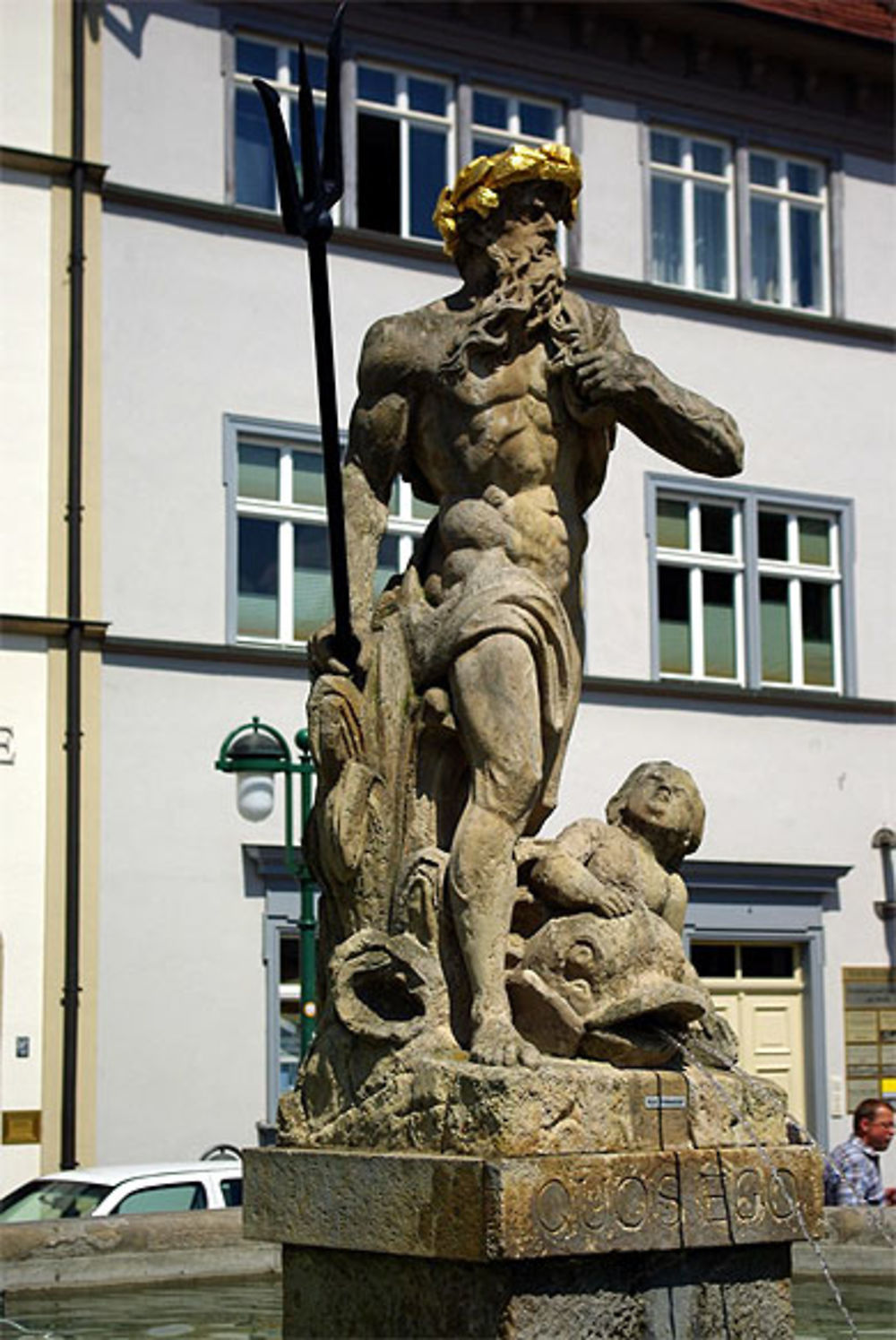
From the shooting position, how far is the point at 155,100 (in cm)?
2011

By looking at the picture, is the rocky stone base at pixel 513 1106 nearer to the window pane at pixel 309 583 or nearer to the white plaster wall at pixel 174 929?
the white plaster wall at pixel 174 929

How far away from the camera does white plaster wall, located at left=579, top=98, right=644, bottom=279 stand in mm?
22375

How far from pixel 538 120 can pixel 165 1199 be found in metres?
13.3

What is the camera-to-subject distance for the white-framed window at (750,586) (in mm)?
22344

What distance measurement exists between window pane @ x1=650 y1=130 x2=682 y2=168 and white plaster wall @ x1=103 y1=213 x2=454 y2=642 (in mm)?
4065

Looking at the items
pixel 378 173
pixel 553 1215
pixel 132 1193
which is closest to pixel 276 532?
pixel 378 173

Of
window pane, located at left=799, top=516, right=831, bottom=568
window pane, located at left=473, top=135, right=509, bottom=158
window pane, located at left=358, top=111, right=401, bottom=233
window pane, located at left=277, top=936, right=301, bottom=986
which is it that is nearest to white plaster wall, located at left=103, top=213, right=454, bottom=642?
window pane, located at left=358, top=111, right=401, bottom=233

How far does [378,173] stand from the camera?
21.5 metres

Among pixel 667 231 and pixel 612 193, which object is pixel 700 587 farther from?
pixel 612 193

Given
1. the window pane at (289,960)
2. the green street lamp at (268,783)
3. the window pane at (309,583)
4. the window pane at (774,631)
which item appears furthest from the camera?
the window pane at (774,631)

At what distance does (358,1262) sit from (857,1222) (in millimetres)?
4320

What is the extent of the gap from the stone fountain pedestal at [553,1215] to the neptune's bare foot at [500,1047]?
0.07m

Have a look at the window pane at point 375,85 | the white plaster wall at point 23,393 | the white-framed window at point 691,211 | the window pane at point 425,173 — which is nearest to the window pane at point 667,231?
the white-framed window at point 691,211

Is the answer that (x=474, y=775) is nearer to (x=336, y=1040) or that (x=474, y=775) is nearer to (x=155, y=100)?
(x=336, y=1040)
